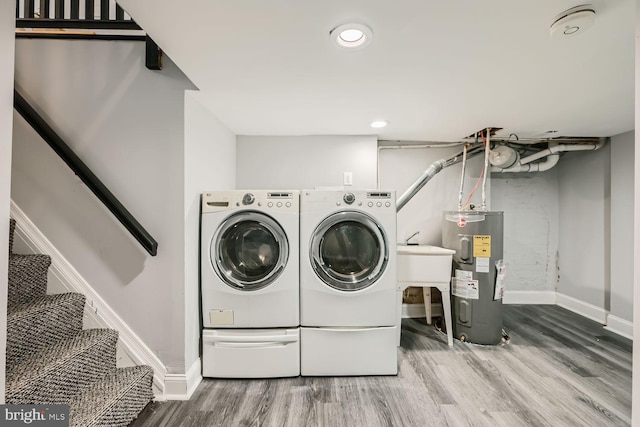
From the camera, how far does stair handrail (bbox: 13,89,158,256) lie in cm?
148

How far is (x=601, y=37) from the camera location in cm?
120


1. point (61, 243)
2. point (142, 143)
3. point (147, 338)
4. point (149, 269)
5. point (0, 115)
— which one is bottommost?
point (147, 338)

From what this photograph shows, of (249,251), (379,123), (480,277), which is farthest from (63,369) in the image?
(480,277)

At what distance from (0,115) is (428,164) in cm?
311

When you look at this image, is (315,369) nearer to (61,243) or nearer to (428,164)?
(61,243)

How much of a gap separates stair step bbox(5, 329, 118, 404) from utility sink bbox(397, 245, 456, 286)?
2.02 m

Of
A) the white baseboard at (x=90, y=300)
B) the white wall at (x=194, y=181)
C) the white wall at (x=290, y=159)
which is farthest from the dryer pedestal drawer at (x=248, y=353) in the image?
the white wall at (x=290, y=159)

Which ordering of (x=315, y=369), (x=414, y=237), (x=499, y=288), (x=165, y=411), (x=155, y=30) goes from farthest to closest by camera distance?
(x=414, y=237) → (x=499, y=288) → (x=315, y=369) → (x=165, y=411) → (x=155, y=30)

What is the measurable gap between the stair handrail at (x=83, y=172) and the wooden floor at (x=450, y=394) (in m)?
1.01

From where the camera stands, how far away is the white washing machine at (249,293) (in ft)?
6.22

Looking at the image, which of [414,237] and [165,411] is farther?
[414,237]

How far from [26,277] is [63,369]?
0.60m

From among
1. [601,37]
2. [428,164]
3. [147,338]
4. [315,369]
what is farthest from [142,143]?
[428,164]

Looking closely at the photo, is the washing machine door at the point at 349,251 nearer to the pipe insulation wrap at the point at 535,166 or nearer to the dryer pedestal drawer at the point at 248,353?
the dryer pedestal drawer at the point at 248,353
